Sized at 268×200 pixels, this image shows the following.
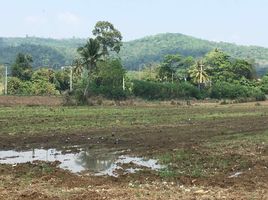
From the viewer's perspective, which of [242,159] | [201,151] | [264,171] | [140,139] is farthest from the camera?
[140,139]

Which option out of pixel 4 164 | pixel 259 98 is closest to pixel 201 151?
pixel 4 164

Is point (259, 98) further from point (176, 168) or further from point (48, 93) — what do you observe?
point (176, 168)

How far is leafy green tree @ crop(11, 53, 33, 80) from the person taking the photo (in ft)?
307

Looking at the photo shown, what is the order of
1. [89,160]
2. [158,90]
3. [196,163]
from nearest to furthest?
[196,163] → [89,160] → [158,90]

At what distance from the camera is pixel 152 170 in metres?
16.4

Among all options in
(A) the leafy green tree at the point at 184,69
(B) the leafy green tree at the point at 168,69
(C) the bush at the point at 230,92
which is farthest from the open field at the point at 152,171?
(A) the leafy green tree at the point at 184,69

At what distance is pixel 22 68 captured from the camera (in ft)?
309

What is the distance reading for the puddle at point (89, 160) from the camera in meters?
17.3

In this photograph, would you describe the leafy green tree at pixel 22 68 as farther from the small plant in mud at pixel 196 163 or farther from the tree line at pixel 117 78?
the small plant in mud at pixel 196 163

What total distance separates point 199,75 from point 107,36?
1136 inches

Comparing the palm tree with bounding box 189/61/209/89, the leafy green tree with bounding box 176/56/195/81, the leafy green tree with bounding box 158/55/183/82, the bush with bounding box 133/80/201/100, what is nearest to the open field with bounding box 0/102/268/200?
the bush with bounding box 133/80/201/100

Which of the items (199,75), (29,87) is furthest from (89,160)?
(199,75)

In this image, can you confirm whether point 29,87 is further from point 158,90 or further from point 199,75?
→ point 199,75

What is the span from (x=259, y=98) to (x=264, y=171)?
3421 inches
